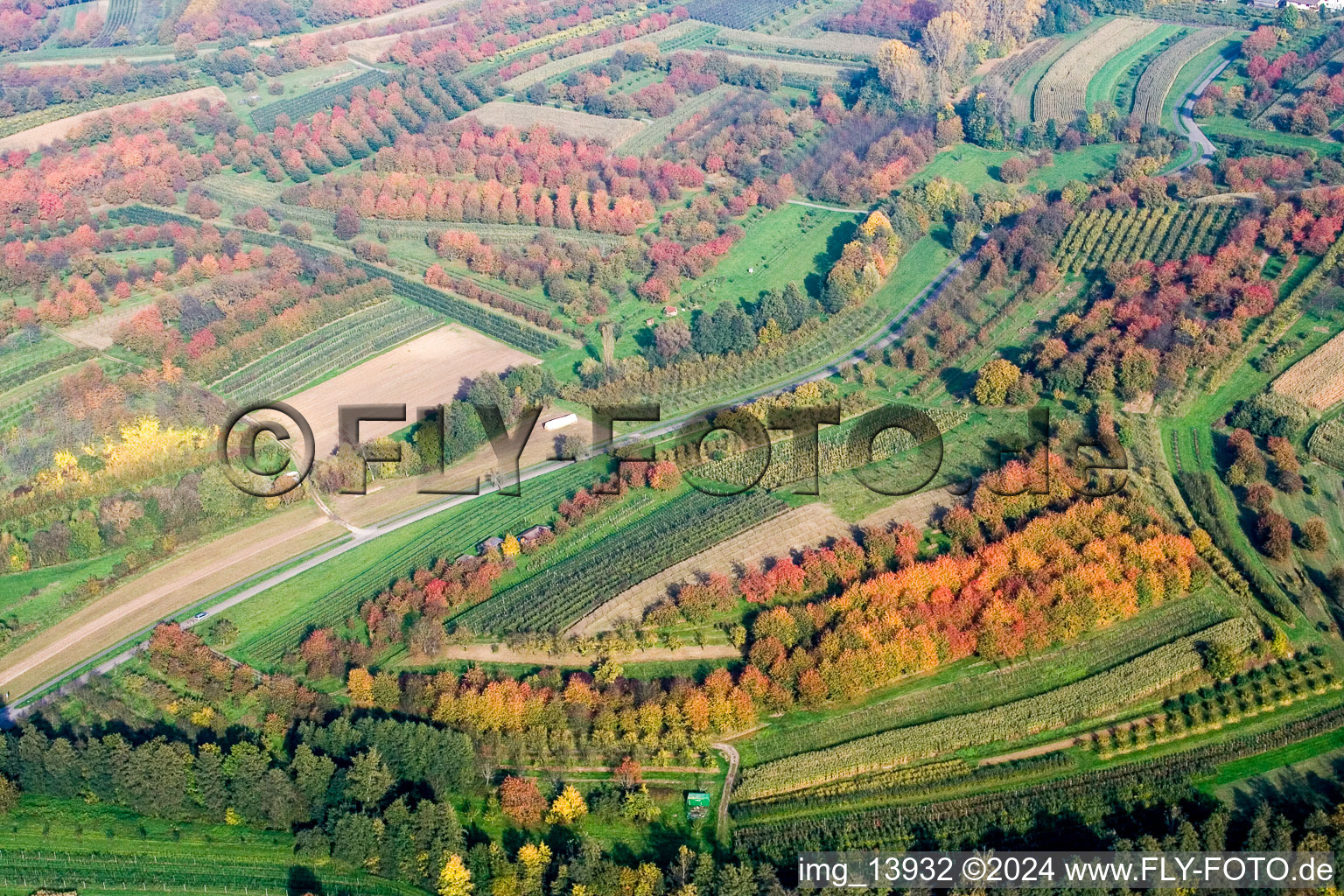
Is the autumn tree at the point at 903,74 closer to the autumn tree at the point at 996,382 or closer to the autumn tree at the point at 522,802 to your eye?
the autumn tree at the point at 996,382

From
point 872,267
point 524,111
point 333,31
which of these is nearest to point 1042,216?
point 872,267

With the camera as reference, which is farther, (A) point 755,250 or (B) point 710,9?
(B) point 710,9

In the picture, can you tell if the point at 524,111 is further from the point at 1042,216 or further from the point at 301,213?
the point at 1042,216

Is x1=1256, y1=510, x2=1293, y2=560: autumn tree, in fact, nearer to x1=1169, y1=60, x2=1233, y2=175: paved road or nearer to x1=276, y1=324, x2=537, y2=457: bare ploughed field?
x1=276, y1=324, x2=537, y2=457: bare ploughed field

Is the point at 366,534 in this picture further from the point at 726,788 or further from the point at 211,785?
the point at 726,788

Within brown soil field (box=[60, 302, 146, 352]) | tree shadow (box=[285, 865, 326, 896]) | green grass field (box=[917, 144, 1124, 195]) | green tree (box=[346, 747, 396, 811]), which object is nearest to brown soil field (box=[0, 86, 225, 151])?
brown soil field (box=[60, 302, 146, 352])

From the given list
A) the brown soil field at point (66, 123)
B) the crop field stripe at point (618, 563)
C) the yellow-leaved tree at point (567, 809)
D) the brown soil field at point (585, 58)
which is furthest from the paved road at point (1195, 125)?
the brown soil field at point (66, 123)
